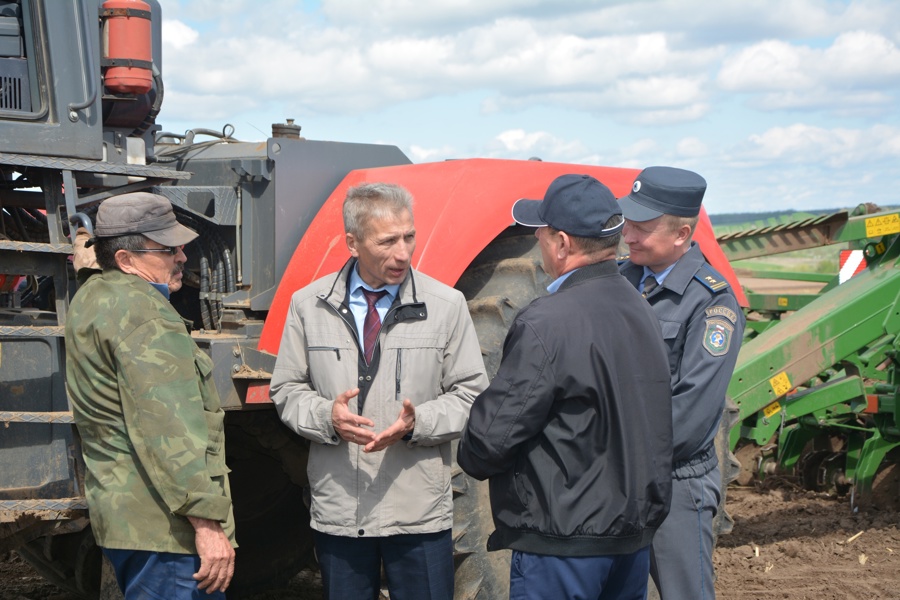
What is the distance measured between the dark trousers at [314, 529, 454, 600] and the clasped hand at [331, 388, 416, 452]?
1.04 ft

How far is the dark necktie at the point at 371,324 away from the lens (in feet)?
9.75

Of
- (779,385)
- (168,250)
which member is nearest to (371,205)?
(168,250)

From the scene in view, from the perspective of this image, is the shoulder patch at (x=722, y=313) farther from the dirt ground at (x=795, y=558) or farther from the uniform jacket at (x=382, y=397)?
the dirt ground at (x=795, y=558)

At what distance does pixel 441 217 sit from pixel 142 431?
4.46 ft

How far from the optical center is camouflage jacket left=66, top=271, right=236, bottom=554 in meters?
2.59

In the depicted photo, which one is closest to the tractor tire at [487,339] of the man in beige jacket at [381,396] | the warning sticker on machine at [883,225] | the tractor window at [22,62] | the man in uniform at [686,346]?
the man in beige jacket at [381,396]

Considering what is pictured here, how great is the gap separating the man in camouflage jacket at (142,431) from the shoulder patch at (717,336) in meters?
1.39

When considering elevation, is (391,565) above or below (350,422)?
below

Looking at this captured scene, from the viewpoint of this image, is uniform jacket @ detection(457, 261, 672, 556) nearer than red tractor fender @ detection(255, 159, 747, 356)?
Yes

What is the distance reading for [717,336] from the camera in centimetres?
295

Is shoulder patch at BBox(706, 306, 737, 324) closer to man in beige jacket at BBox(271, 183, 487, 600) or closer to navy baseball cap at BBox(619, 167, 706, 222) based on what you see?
navy baseball cap at BBox(619, 167, 706, 222)

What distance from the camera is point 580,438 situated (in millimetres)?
2414

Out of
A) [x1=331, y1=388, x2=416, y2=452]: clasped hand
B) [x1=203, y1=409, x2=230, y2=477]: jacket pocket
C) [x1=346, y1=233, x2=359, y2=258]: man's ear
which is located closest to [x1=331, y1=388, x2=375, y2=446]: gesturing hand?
[x1=331, y1=388, x2=416, y2=452]: clasped hand

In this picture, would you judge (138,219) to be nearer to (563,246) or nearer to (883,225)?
(563,246)
